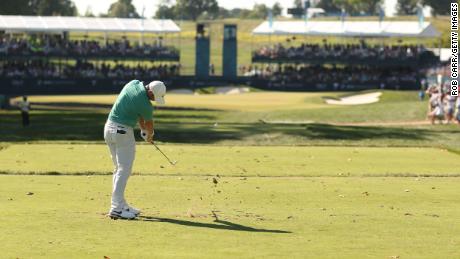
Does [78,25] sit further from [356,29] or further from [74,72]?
[356,29]

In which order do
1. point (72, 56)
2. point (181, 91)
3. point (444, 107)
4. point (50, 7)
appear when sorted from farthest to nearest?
1. point (50, 7)
2. point (72, 56)
3. point (181, 91)
4. point (444, 107)

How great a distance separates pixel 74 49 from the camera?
10125 centimetres

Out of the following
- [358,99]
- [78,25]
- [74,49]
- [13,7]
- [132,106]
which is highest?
[132,106]

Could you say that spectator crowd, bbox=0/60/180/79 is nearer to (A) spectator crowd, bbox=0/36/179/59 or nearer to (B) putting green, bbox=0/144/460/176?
(A) spectator crowd, bbox=0/36/179/59

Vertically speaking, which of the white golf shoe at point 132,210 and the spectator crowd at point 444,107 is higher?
the white golf shoe at point 132,210

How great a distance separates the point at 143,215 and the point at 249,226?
209cm

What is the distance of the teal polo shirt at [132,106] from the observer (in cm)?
1794

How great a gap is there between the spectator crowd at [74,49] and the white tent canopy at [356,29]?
1370 cm

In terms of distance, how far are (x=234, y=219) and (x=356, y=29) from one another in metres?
91.7

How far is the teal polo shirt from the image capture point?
58.9 feet

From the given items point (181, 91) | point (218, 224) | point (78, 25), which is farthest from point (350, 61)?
point (218, 224)

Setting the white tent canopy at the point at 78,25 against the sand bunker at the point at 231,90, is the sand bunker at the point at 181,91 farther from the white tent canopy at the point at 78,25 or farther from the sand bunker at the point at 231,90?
the white tent canopy at the point at 78,25

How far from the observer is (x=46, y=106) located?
72750 mm

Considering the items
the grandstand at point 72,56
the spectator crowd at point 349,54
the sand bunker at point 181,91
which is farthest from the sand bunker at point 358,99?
the grandstand at point 72,56
